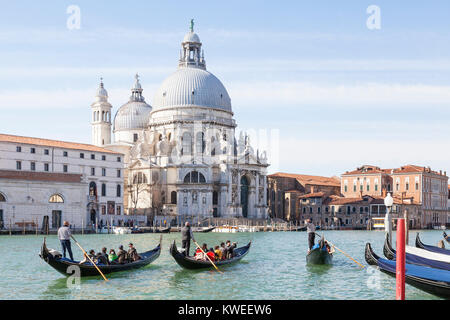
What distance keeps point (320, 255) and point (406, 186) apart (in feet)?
169

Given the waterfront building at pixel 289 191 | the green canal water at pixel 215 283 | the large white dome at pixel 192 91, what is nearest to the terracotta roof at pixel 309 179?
the waterfront building at pixel 289 191

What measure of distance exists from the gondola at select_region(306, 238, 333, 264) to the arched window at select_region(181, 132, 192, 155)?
42.6 meters

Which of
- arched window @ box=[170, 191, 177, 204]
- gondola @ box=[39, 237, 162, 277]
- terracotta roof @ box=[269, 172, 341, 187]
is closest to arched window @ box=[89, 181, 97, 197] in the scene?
arched window @ box=[170, 191, 177, 204]

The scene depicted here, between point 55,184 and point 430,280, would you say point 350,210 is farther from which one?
point 430,280

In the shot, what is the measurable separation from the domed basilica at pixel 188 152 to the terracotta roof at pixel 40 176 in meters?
14.9

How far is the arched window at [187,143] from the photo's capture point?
61906 millimetres

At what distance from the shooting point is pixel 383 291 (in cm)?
1494

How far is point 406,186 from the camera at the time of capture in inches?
2689

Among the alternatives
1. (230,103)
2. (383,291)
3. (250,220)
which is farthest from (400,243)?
(230,103)

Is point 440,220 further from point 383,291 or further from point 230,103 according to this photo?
point 383,291

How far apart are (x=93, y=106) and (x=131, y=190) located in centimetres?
1065

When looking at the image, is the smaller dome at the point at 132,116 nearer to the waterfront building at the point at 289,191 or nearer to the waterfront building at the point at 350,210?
the waterfront building at the point at 289,191

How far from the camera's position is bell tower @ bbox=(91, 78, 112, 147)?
6431 centimetres
